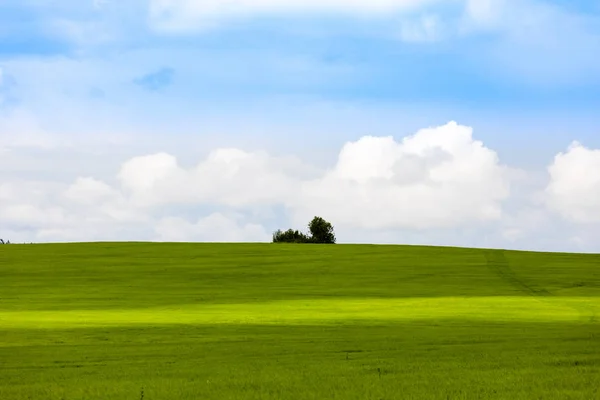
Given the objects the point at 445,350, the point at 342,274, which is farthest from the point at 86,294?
the point at 445,350

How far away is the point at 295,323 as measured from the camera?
27.0 metres

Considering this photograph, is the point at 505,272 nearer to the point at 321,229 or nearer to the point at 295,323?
the point at 295,323

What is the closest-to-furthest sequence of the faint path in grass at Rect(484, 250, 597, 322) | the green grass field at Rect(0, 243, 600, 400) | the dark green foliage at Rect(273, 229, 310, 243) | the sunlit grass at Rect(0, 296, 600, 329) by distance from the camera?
the green grass field at Rect(0, 243, 600, 400) < the sunlit grass at Rect(0, 296, 600, 329) < the faint path in grass at Rect(484, 250, 597, 322) < the dark green foliage at Rect(273, 229, 310, 243)

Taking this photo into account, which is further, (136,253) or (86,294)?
(136,253)

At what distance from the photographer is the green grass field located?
45.2 ft

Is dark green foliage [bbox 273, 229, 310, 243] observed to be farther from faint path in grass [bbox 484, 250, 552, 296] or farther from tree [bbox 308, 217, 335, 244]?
faint path in grass [bbox 484, 250, 552, 296]

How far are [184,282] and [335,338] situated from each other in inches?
1094

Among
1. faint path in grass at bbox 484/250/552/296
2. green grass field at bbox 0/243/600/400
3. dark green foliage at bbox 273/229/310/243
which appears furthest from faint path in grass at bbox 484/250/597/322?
dark green foliage at bbox 273/229/310/243

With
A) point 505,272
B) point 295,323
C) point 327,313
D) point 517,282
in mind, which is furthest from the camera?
point 505,272

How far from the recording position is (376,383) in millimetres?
13656

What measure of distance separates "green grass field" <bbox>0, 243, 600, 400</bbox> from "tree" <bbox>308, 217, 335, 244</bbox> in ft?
166

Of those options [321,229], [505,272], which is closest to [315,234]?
[321,229]

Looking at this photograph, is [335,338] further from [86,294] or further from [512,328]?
[86,294]

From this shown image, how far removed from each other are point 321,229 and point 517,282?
6826 cm
